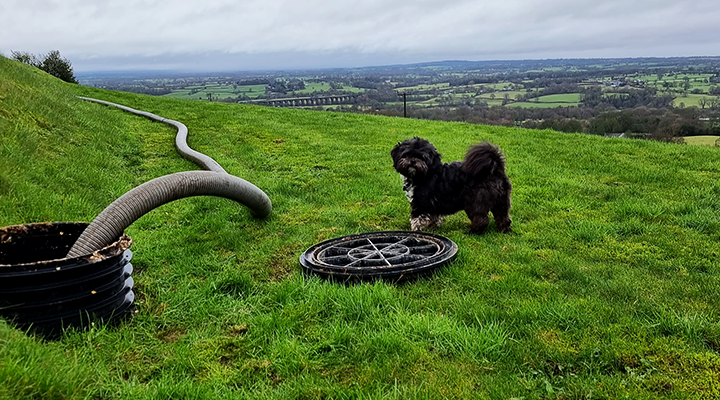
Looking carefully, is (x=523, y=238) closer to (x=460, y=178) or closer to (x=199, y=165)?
(x=460, y=178)

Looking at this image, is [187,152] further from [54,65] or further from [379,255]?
[54,65]

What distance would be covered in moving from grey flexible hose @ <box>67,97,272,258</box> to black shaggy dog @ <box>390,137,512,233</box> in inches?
80.5

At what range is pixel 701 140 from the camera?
13.2 metres

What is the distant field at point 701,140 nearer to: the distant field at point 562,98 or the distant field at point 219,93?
the distant field at point 562,98

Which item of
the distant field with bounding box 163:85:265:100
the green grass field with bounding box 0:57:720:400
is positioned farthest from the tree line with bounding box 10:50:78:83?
the green grass field with bounding box 0:57:720:400

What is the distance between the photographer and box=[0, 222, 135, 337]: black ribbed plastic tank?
3145mm

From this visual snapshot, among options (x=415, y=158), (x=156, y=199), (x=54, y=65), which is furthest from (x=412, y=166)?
(x=54, y=65)

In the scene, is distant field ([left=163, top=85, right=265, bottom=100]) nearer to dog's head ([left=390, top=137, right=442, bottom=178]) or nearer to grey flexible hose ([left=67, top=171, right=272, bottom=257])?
grey flexible hose ([left=67, top=171, right=272, bottom=257])

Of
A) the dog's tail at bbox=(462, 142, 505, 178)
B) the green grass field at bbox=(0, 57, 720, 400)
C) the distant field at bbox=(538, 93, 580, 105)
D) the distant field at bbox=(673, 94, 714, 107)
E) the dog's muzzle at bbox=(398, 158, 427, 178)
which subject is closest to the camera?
the green grass field at bbox=(0, 57, 720, 400)

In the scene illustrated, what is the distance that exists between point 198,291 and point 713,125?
18793mm

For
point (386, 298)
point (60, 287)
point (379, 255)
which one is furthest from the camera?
point (379, 255)

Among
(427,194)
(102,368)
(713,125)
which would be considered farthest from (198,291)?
(713,125)

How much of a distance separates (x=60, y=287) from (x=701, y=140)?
51.4ft

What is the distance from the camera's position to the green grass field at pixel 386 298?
2.87 metres
